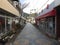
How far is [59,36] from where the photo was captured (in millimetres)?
13922

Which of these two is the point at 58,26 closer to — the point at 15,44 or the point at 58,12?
the point at 58,12

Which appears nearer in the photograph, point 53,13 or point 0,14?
point 53,13

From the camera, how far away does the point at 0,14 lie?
15227mm

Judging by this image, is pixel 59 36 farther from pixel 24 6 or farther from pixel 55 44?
pixel 24 6

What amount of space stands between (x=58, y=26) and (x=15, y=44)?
428cm

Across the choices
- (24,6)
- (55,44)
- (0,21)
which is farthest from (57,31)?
(24,6)

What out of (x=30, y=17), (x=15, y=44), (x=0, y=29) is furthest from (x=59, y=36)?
(x=30, y=17)

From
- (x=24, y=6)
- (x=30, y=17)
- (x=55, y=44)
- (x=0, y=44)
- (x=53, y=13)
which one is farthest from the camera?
(x=30, y=17)

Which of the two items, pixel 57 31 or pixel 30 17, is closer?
pixel 57 31

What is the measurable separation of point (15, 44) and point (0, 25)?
158 inches

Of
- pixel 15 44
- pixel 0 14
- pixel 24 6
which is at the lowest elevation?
pixel 15 44

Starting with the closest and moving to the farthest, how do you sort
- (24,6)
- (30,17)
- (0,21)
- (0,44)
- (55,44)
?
(0,44)
(55,44)
(0,21)
(24,6)
(30,17)

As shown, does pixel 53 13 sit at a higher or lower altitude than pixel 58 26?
higher

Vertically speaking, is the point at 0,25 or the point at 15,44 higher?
the point at 0,25
